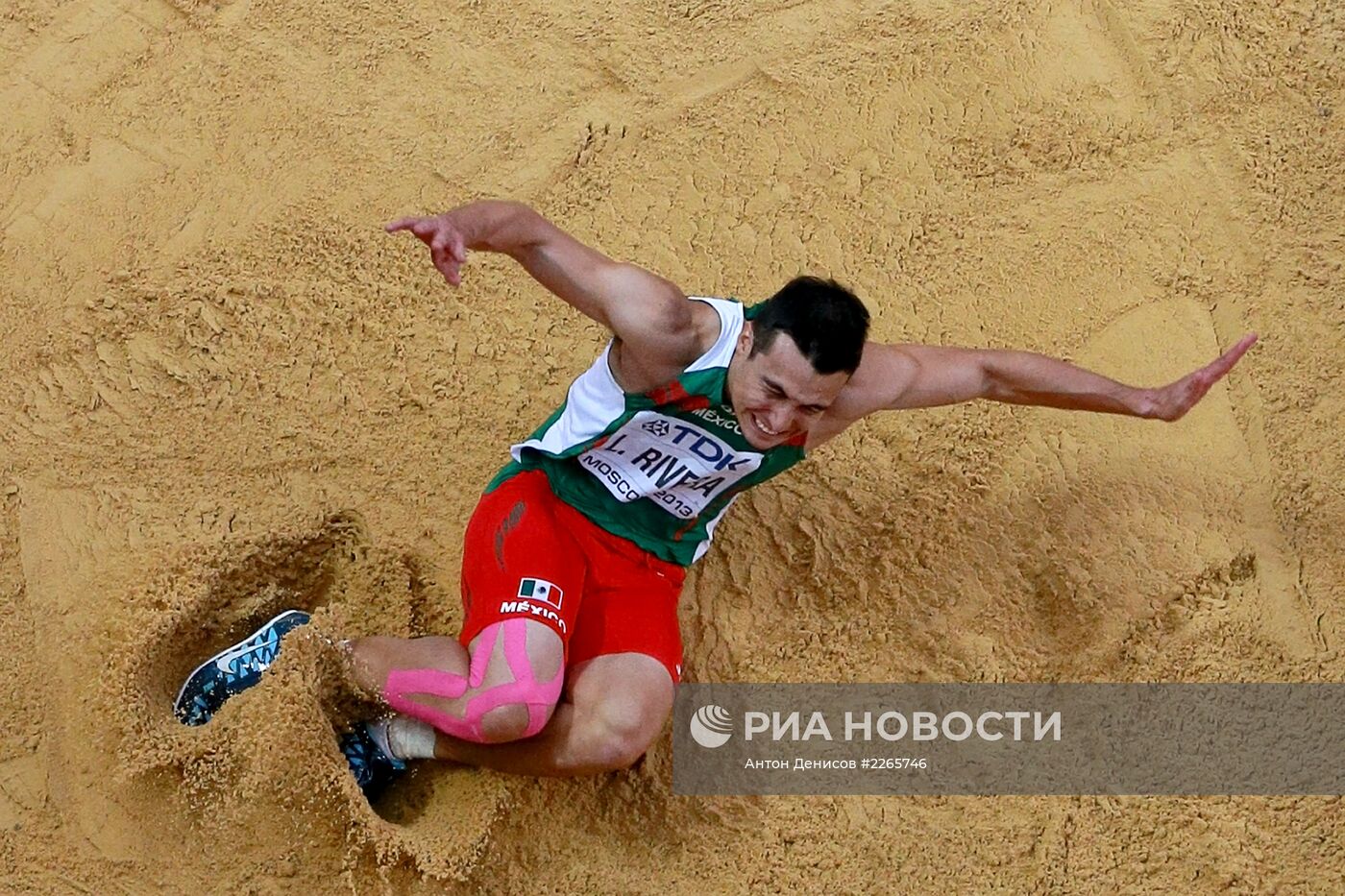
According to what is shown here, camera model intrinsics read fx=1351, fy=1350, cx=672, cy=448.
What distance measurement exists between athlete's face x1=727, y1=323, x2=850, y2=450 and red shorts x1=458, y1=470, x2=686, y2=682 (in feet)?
1.86

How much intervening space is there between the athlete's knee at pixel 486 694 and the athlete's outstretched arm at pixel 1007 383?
96 cm

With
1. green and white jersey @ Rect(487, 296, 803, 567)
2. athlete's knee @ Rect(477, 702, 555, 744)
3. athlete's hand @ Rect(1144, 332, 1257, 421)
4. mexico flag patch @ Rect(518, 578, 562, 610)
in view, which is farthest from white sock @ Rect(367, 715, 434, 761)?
athlete's hand @ Rect(1144, 332, 1257, 421)

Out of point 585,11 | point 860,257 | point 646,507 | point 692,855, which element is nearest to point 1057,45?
point 860,257

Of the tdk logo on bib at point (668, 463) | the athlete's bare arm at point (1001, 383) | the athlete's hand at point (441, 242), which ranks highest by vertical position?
the athlete's hand at point (441, 242)

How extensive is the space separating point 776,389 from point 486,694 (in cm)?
100

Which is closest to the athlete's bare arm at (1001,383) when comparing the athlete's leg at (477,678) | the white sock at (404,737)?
the athlete's leg at (477,678)

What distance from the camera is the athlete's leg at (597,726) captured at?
3.20 metres

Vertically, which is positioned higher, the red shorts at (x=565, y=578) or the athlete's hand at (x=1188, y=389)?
the athlete's hand at (x=1188, y=389)

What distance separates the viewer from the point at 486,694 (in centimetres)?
316

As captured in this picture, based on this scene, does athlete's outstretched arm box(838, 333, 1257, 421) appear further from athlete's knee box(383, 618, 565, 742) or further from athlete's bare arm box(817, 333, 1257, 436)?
athlete's knee box(383, 618, 565, 742)

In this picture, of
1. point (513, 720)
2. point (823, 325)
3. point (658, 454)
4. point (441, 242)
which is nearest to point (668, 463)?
point (658, 454)

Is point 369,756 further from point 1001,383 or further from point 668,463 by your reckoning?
point 1001,383

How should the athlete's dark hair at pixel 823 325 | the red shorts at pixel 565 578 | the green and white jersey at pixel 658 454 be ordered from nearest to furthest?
the athlete's dark hair at pixel 823 325, the green and white jersey at pixel 658 454, the red shorts at pixel 565 578

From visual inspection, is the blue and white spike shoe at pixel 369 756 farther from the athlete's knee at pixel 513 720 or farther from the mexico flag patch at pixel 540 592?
the mexico flag patch at pixel 540 592
